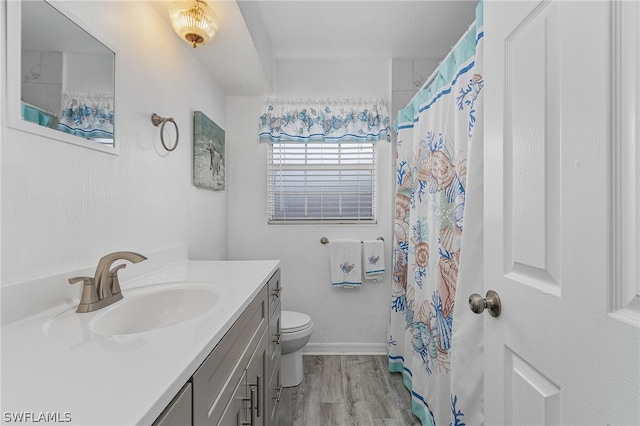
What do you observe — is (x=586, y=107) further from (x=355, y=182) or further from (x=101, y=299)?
(x=355, y=182)

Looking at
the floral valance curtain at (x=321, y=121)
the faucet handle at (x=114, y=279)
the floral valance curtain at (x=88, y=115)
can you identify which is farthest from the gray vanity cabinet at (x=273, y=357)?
the floral valance curtain at (x=321, y=121)

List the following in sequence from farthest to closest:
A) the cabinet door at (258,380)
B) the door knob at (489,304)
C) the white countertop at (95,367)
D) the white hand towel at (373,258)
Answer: the white hand towel at (373,258) → the cabinet door at (258,380) → the door knob at (489,304) → the white countertop at (95,367)

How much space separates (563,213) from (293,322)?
1748 millimetres

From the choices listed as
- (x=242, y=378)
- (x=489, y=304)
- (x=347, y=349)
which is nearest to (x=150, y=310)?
(x=242, y=378)

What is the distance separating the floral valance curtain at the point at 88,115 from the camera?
0.92 m

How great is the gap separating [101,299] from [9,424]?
57cm

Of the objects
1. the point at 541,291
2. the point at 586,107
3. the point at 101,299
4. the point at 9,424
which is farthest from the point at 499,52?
the point at 101,299

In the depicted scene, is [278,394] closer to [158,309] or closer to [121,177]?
[158,309]

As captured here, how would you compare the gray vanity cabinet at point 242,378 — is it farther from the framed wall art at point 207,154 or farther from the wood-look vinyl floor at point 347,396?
the framed wall art at point 207,154

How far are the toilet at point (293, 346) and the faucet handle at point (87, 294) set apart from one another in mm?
1202

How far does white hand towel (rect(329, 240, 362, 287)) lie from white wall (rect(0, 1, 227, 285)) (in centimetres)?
97

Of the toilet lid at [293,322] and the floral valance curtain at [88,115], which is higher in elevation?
the floral valance curtain at [88,115]

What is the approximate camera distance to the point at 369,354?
246 cm

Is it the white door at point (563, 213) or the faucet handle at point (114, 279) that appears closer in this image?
the white door at point (563, 213)
